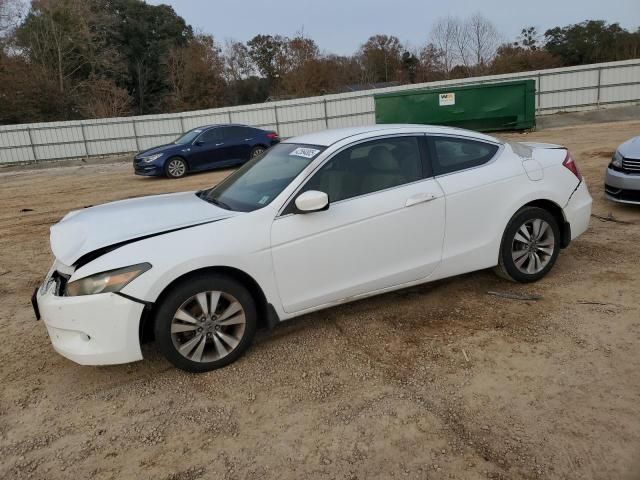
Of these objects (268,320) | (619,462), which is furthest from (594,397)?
(268,320)

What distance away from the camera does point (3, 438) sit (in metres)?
Result: 2.88

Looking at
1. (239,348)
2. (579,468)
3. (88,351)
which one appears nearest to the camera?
(579,468)

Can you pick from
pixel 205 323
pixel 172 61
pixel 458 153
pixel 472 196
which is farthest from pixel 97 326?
pixel 172 61

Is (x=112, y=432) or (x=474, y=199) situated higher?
(x=474, y=199)

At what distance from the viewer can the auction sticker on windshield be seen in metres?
3.84

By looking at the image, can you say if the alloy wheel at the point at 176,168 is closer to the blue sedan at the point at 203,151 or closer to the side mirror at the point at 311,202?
the blue sedan at the point at 203,151

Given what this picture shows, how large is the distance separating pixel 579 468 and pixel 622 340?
1.45 meters

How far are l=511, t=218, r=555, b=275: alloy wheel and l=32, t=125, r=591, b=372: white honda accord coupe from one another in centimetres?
1

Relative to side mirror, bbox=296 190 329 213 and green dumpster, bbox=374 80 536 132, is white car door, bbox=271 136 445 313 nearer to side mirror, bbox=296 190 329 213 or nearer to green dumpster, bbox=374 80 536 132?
side mirror, bbox=296 190 329 213

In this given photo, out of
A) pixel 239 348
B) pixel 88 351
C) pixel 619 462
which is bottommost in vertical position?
pixel 619 462

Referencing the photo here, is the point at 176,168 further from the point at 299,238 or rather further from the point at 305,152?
the point at 299,238

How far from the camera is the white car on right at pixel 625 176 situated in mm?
6172

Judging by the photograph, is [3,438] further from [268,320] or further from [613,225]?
[613,225]

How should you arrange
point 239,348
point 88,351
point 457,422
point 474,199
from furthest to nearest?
1. point 474,199
2. point 239,348
3. point 88,351
4. point 457,422
